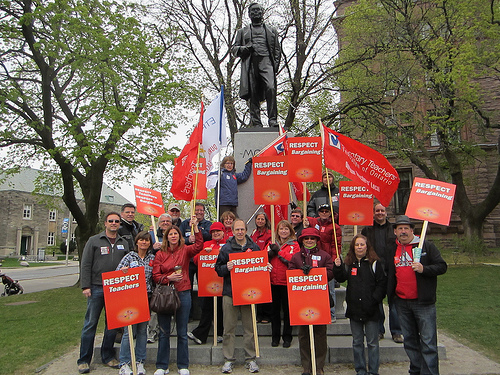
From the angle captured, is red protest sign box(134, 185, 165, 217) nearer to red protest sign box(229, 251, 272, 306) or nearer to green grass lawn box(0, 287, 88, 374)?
red protest sign box(229, 251, 272, 306)

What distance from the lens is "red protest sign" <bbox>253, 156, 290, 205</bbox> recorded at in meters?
6.08

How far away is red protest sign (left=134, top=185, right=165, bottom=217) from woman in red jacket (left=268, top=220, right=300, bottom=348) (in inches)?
82.3

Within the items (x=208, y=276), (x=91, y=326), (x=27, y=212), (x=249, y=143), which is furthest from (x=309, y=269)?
(x=27, y=212)

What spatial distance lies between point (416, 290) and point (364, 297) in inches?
23.2

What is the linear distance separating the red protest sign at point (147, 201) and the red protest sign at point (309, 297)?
104 inches

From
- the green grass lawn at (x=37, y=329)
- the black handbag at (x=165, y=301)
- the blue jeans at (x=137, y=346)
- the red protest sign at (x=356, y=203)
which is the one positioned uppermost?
the red protest sign at (x=356, y=203)

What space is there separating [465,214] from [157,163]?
14923 millimetres

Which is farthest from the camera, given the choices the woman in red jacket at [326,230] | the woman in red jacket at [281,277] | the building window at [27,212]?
the building window at [27,212]

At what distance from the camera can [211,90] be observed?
2039 cm

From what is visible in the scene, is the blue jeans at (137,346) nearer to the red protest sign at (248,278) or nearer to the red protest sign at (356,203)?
the red protest sign at (248,278)

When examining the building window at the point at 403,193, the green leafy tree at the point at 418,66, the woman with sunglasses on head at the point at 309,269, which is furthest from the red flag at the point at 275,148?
the building window at the point at 403,193

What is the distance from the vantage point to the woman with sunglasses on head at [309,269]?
16.0 ft

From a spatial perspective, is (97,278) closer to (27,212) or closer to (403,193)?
(403,193)

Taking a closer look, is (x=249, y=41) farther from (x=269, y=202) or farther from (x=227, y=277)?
(x=227, y=277)
